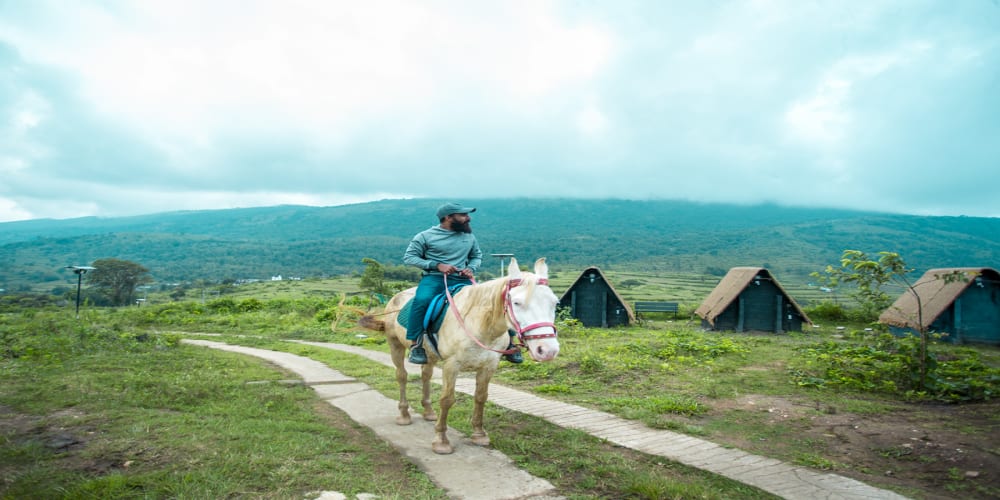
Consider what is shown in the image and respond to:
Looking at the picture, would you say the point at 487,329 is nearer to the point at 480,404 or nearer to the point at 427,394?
the point at 480,404

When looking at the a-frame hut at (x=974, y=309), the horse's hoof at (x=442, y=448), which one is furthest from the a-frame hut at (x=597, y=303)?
the horse's hoof at (x=442, y=448)

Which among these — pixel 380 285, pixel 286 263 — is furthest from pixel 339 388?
pixel 286 263

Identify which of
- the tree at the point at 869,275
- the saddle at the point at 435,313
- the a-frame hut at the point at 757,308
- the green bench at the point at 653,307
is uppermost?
the tree at the point at 869,275

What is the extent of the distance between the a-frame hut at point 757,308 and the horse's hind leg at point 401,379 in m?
16.8

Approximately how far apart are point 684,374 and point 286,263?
13578 cm

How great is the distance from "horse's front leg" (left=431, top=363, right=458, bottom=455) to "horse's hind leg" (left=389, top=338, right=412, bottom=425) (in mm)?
1298

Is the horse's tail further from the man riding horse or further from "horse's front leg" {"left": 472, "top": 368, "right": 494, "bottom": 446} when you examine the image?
"horse's front leg" {"left": 472, "top": 368, "right": 494, "bottom": 446}

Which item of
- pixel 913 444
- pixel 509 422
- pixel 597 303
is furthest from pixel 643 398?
pixel 597 303

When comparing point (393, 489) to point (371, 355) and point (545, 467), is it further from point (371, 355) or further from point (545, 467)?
point (371, 355)

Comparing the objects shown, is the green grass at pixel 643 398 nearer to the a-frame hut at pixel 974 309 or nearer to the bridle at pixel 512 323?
the bridle at pixel 512 323

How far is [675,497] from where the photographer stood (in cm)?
420

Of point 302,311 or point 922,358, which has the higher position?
point 922,358

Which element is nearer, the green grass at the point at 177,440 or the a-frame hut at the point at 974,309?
the green grass at the point at 177,440

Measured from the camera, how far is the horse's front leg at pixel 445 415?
542 cm
